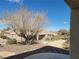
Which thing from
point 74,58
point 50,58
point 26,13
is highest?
point 26,13

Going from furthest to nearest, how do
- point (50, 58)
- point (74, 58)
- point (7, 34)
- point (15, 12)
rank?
point (7, 34) < point (15, 12) < point (50, 58) < point (74, 58)

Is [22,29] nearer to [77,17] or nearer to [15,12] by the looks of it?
[15,12]

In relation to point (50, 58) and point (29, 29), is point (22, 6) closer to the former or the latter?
point (29, 29)

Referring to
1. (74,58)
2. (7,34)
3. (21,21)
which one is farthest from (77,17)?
(7,34)

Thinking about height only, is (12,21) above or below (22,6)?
below

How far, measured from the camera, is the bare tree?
2759 cm

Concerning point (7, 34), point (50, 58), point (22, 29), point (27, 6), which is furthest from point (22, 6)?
point (50, 58)

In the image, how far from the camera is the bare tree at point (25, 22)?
90.5ft

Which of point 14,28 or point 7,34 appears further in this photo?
point 7,34

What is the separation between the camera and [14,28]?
92.5 feet

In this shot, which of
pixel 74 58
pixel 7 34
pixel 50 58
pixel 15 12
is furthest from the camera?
pixel 7 34

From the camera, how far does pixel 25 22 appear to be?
91.4 feet

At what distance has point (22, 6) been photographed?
28.5 meters

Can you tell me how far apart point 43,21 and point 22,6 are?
3.49m
